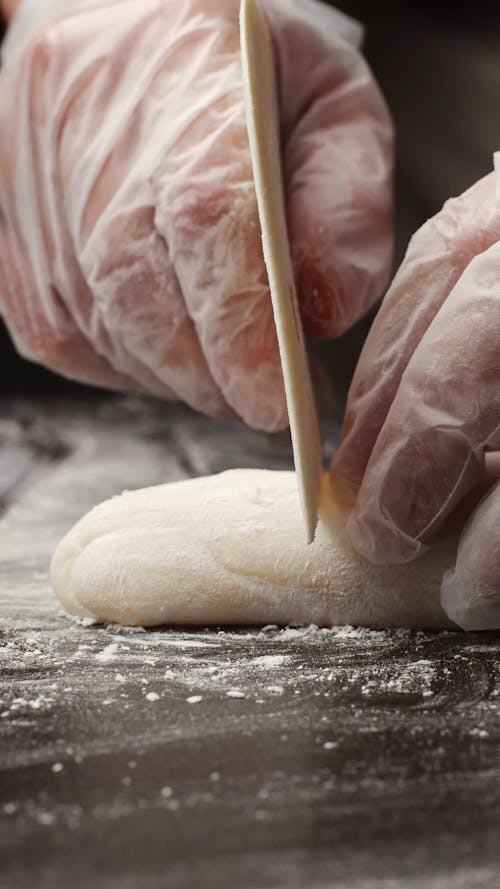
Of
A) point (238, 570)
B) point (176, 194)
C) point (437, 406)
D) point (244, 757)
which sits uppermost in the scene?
point (176, 194)

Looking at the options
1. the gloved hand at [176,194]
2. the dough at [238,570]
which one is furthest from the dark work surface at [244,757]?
the gloved hand at [176,194]

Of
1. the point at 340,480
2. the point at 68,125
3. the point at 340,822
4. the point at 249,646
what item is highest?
the point at 68,125

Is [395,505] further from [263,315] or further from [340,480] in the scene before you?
[263,315]

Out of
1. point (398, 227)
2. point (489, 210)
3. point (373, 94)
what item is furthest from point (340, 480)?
point (398, 227)

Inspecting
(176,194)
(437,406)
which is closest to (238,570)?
(437,406)

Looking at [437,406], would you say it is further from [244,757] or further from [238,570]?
[244,757]

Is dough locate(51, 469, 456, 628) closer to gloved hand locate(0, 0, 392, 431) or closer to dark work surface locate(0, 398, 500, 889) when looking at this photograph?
dark work surface locate(0, 398, 500, 889)
